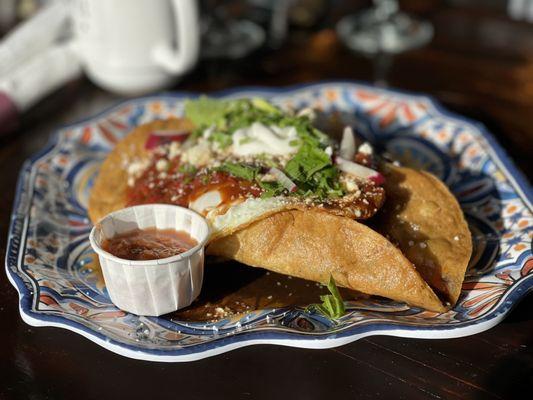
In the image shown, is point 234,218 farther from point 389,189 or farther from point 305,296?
point 389,189

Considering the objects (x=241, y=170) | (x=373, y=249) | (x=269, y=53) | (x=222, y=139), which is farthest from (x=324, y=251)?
(x=269, y=53)

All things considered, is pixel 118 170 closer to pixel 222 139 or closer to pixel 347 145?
pixel 222 139

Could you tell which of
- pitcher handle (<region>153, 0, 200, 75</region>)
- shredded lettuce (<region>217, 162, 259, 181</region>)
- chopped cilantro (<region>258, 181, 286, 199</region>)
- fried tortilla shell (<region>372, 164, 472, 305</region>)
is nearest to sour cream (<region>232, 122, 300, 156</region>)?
shredded lettuce (<region>217, 162, 259, 181</region>)

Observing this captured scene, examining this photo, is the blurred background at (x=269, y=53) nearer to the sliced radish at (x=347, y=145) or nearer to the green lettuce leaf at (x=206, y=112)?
Result: the green lettuce leaf at (x=206, y=112)

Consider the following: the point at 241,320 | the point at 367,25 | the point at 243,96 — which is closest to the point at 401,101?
the point at 243,96

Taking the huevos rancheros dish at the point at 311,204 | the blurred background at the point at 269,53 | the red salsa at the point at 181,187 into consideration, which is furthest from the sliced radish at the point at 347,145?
the blurred background at the point at 269,53
